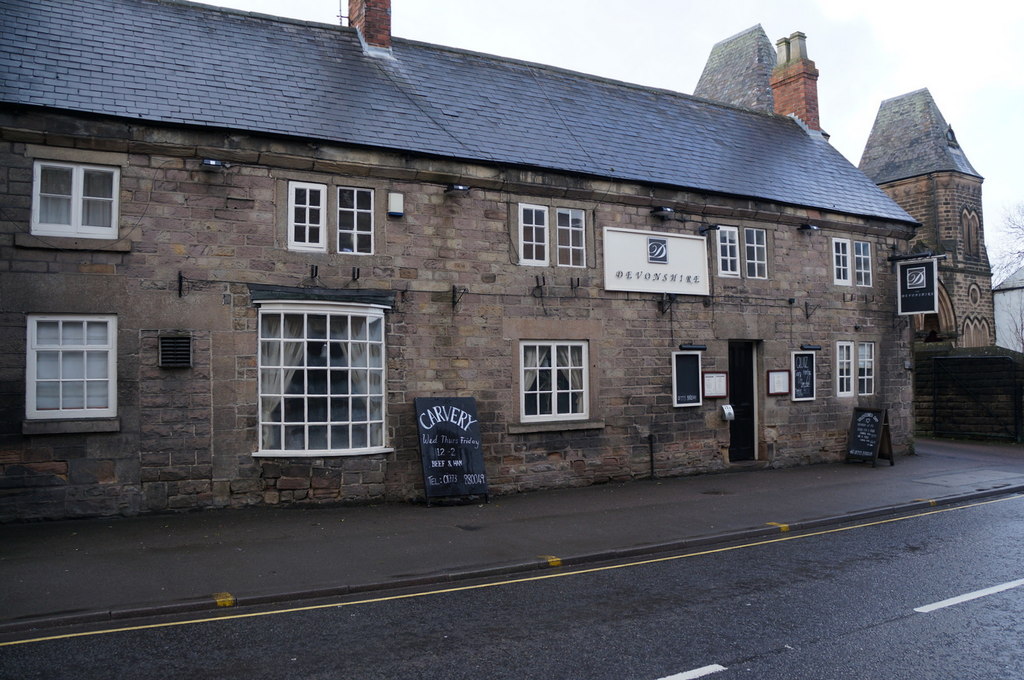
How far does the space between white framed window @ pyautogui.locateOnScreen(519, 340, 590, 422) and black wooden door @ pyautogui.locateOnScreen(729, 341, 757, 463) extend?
396 cm

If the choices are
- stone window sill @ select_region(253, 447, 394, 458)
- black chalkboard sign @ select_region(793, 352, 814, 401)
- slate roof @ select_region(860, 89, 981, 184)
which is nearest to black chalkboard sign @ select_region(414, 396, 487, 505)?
stone window sill @ select_region(253, 447, 394, 458)

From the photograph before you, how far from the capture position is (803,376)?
17109 mm

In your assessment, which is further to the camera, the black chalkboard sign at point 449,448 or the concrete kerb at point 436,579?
the black chalkboard sign at point 449,448

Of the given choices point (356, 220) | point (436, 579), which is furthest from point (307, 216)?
point (436, 579)

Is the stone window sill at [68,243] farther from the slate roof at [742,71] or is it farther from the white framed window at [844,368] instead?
the slate roof at [742,71]

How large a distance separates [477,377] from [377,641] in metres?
7.21

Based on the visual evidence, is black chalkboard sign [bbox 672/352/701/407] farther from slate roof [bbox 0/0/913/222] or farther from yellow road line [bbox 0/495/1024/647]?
yellow road line [bbox 0/495/1024/647]

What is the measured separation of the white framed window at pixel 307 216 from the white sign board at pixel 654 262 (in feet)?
17.4

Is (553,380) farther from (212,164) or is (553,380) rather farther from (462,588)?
(212,164)

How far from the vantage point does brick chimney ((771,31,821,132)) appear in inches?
856

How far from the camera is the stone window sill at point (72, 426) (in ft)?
33.4

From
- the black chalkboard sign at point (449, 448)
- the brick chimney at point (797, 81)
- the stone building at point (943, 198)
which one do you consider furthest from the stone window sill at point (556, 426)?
→ the stone building at point (943, 198)

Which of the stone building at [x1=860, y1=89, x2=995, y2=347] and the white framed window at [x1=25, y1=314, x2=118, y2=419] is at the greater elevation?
the stone building at [x1=860, y1=89, x2=995, y2=347]

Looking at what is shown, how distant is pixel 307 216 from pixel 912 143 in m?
36.2
